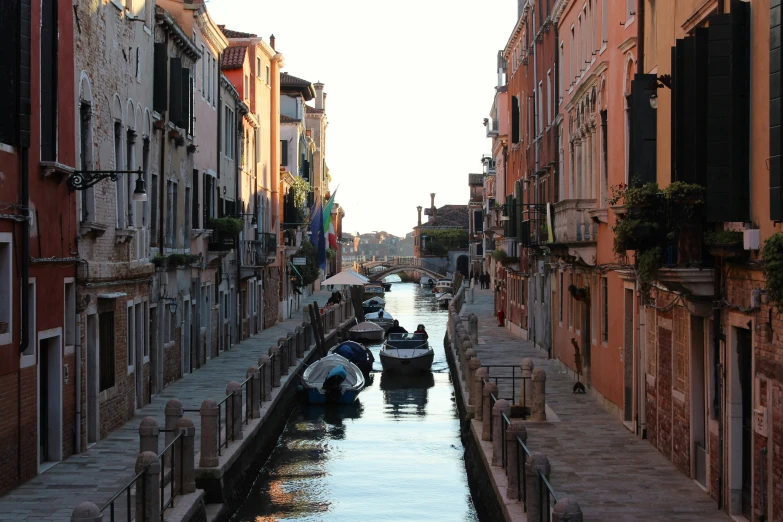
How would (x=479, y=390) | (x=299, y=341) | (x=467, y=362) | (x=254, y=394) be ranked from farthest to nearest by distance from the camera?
(x=299, y=341) < (x=467, y=362) < (x=254, y=394) < (x=479, y=390)

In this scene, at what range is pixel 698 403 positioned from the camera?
1309cm

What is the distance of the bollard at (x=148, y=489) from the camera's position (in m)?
10.5

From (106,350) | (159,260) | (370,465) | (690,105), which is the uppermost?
Result: (690,105)

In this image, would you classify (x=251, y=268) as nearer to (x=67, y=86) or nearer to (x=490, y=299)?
(x=67, y=86)

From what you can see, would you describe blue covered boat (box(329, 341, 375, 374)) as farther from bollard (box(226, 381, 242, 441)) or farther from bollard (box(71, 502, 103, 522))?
bollard (box(71, 502, 103, 522))

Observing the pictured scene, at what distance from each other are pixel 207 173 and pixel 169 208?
5.42 meters

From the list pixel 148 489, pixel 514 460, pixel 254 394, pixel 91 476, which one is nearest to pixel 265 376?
pixel 254 394

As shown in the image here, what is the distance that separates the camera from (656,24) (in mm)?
14672

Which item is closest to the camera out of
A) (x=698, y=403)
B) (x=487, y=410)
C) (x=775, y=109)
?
(x=775, y=109)

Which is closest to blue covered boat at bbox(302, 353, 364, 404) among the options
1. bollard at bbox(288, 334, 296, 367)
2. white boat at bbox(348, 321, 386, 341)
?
bollard at bbox(288, 334, 296, 367)

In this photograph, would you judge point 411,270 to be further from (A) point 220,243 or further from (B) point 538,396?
(B) point 538,396

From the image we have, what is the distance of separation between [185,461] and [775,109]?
7520 mm

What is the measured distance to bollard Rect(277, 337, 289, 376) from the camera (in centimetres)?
2578

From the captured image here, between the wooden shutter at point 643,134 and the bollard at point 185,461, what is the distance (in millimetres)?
6378
